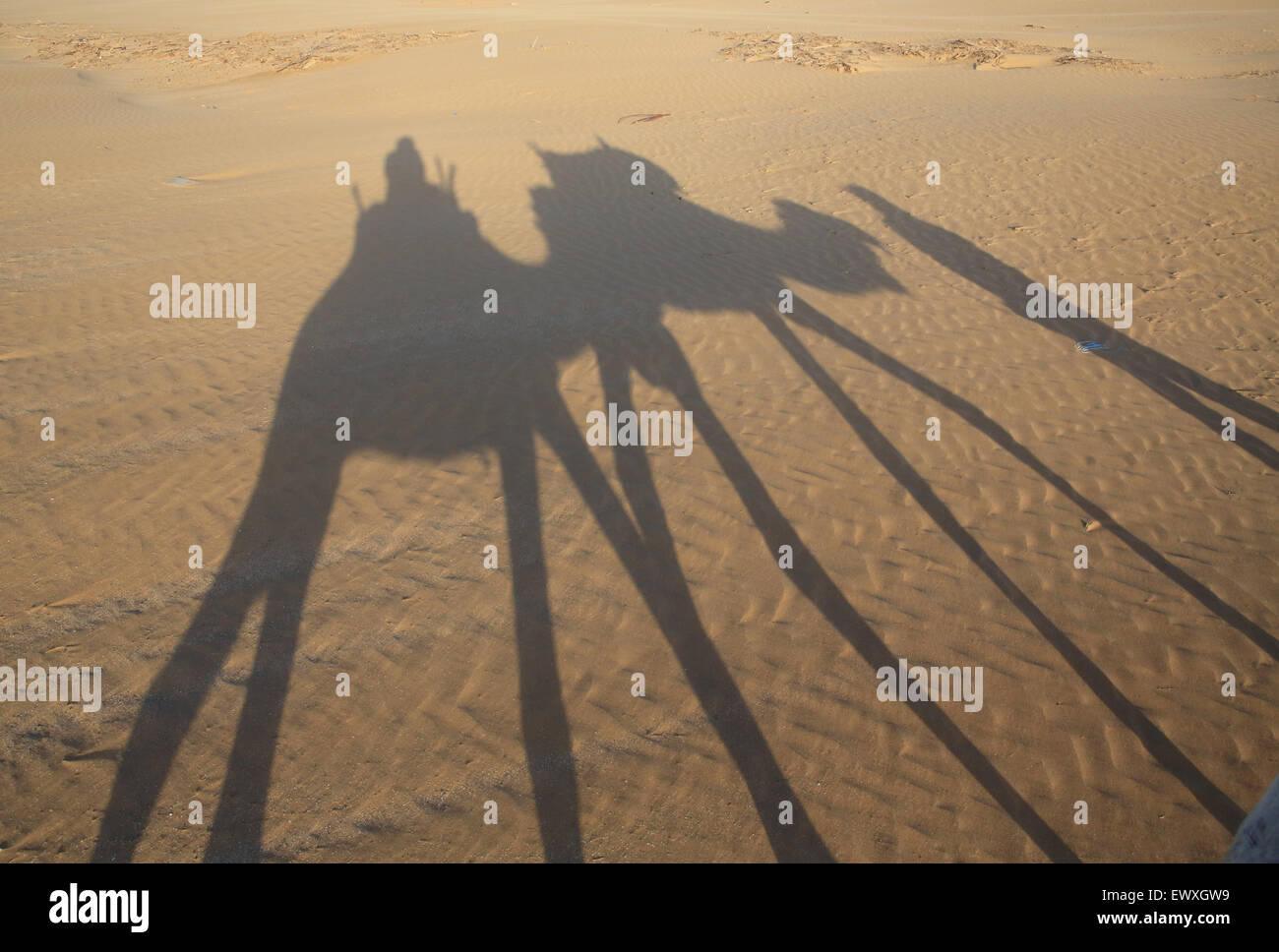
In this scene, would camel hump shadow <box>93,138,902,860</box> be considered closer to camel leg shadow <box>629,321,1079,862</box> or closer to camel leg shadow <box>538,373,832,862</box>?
camel leg shadow <box>538,373,832,862</box>

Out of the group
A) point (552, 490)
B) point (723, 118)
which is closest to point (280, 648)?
point (552, 490)

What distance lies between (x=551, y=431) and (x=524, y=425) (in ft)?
0.92

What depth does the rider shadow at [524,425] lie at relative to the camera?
12.9 ft

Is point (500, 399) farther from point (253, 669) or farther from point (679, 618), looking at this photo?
point (253, 669)

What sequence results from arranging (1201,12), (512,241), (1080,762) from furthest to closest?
(1201,12), (512,241), (1080,762)

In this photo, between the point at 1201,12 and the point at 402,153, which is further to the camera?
the point at 1201,12

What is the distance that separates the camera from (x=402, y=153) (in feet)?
52.5

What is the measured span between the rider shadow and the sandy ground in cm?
4

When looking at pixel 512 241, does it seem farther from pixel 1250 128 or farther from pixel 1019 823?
pixel 1250 128

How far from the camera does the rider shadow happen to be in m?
3.92

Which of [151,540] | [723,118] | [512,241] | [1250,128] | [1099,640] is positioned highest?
[723,118]

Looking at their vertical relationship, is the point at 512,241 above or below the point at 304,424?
above

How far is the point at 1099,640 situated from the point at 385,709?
4.22 m
